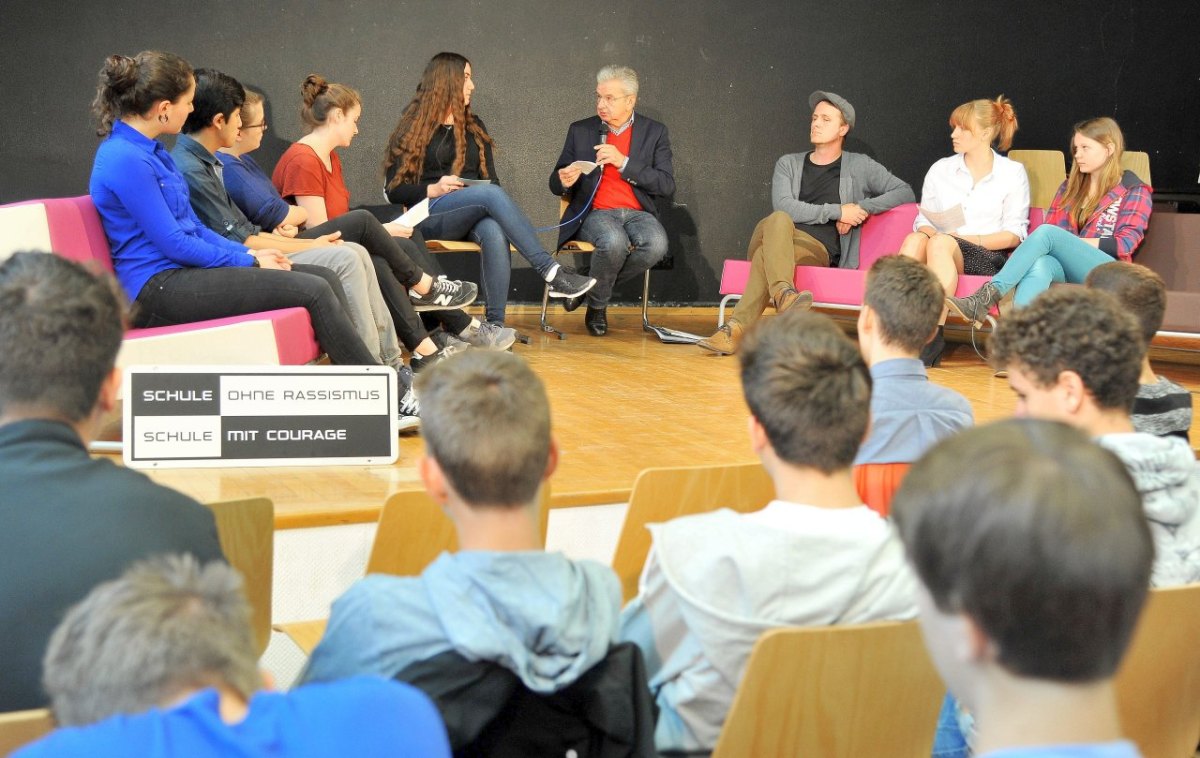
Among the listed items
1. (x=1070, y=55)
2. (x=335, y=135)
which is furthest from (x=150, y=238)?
(x=1070, y=55)

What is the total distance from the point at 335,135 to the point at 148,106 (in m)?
1.50

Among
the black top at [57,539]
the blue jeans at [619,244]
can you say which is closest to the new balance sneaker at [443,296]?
the blue jeans at [619,244]

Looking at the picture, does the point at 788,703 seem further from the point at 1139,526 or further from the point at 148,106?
the point at 148,106

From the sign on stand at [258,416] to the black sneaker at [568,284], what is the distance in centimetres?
243

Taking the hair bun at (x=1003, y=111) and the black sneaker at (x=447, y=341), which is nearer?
the black sneaker at (x=447, y=341)

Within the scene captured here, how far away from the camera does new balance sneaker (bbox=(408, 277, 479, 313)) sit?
450 centimetres

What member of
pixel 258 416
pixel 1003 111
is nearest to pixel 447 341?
pixel 258 416

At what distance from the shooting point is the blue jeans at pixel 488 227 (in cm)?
519

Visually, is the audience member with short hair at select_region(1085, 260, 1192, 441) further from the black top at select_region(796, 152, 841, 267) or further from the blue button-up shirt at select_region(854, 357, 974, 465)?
the black top at select_region(796, 152, 841, 267)

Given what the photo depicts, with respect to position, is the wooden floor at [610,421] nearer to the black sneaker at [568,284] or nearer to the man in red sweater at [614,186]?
the black sneaker at [568,284]

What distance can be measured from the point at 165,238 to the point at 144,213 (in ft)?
Result: 0.28

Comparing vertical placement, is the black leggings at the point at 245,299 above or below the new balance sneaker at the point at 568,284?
above

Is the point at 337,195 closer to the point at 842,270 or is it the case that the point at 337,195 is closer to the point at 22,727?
the point at 842,270

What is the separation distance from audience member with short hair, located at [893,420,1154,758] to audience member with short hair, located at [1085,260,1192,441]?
5.12ft
